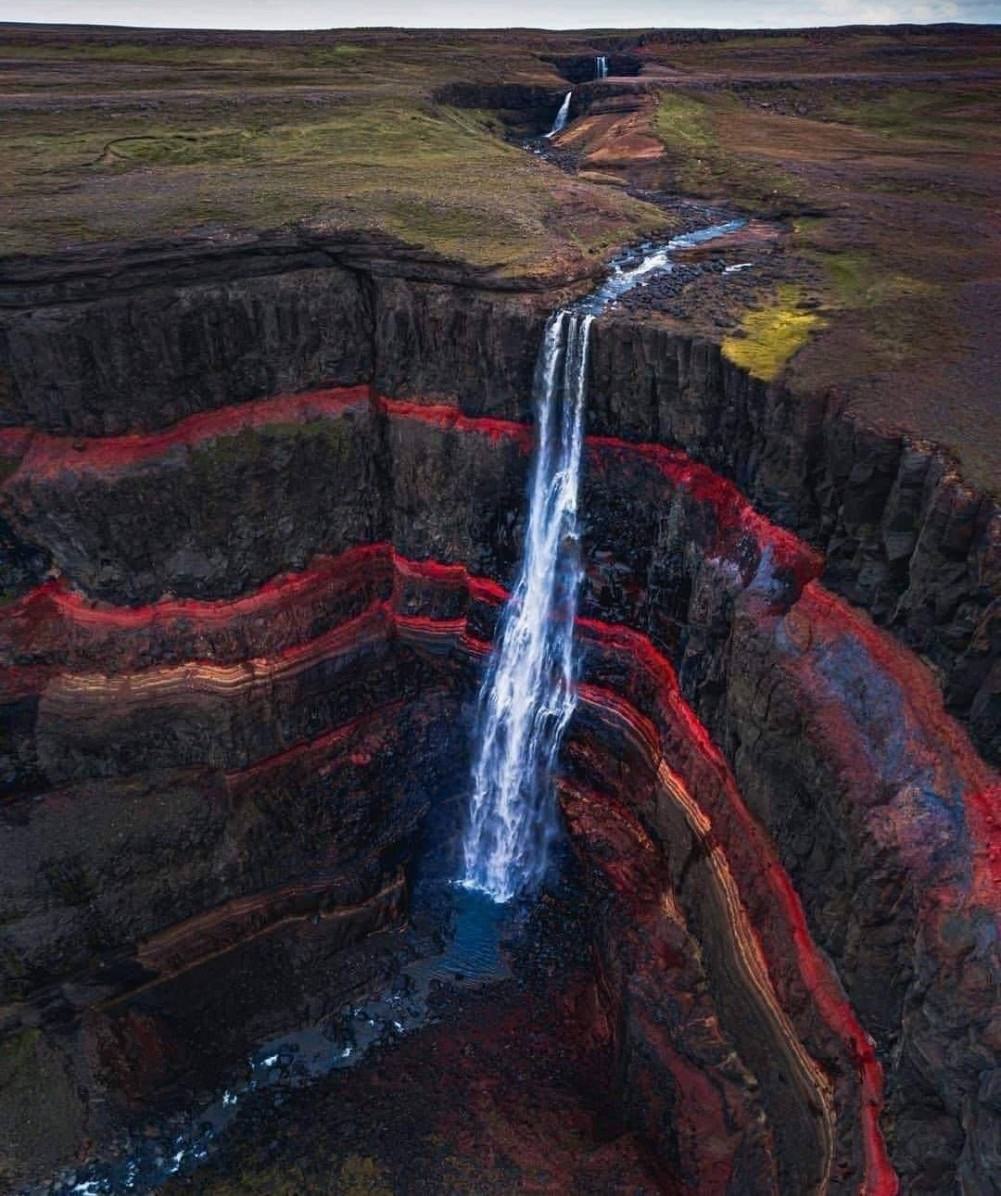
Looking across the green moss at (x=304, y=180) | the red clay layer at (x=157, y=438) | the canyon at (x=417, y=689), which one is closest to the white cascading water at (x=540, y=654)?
the canyon at (x=417, y=689)

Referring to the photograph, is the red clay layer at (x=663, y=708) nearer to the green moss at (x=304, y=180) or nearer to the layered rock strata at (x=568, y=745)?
the layered rock strata at (x=568, y=745)

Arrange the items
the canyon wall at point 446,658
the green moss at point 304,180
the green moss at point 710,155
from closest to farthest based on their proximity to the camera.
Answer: the canyon wall at point 446,658 → the green moss at point 304,180 → the green moss at point 710,155

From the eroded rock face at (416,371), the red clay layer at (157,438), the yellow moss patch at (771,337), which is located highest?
the yellow moss patch at (771,337)

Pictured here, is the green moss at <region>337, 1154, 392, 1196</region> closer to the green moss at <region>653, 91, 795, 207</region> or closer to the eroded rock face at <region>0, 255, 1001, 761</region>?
the eroded rock face at <region>0, 255, 1001, 761</region>

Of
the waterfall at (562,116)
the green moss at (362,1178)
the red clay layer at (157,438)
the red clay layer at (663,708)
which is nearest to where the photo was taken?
the red clay layer at (663,708)

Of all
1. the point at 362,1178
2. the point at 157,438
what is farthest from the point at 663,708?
the point at 157,438

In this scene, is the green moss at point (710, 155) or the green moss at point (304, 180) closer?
the green moss at point (304, 180)

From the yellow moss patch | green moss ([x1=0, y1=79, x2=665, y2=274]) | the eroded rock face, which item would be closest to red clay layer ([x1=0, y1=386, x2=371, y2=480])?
the eroded rock face
